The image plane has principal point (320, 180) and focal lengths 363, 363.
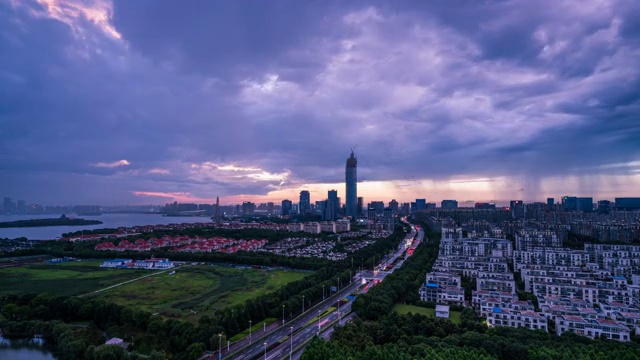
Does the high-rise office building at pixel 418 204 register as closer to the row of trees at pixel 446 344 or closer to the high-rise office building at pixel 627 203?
the high-rise office building at pixel 627 203

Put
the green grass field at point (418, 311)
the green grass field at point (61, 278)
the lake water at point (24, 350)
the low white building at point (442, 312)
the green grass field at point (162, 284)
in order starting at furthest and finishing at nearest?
the green grass field at point (61, 278), the green grass field at point (162, 284), the green grass field at point (418, 311), the low white building at point (442, 312), the lake water at point (24, 350)

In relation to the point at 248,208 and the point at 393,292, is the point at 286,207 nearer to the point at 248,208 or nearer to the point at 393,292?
the point at 248,208

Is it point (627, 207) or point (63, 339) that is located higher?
point (627, 207)

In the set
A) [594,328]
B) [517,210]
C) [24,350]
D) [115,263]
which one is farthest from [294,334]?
[517,210]

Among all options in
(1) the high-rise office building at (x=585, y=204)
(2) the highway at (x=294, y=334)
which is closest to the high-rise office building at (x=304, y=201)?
(1) the high-rise office building at (x=585, y=204)

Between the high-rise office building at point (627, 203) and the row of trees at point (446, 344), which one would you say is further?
the high-rise office building at point (627, 203)

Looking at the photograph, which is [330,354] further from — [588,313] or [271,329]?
[588,313]

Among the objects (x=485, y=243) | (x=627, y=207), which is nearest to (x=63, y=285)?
(x=485, y=243)
